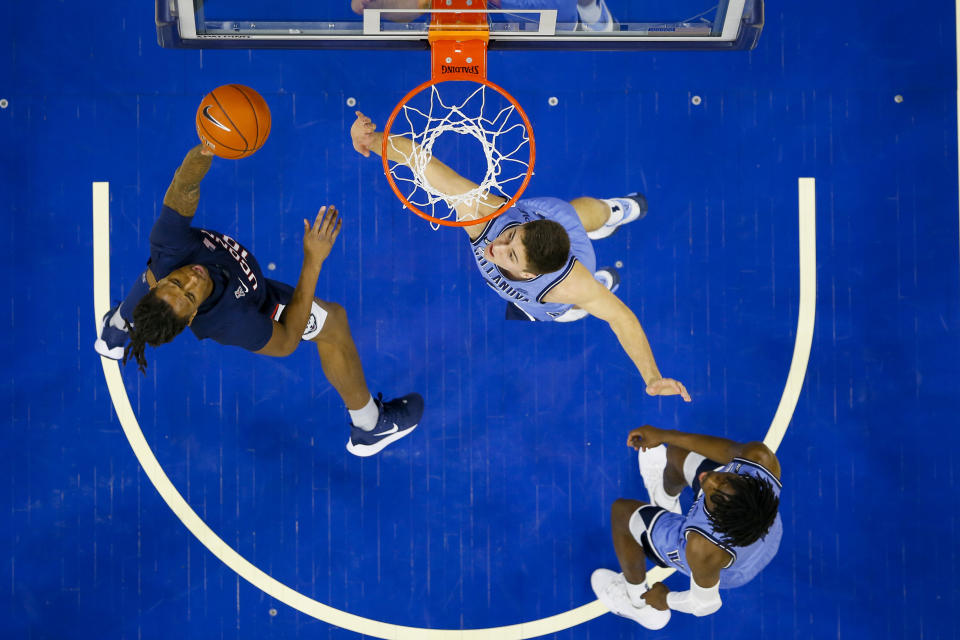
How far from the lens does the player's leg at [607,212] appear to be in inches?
179

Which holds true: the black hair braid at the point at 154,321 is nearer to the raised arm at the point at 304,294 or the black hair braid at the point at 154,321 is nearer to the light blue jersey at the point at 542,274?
the raised arm at the point at 304,294

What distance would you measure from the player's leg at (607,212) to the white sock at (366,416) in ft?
6.11

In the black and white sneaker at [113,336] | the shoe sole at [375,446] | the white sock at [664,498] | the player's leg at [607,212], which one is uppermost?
the player's leg at [607,212]

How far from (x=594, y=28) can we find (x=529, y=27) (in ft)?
1.19

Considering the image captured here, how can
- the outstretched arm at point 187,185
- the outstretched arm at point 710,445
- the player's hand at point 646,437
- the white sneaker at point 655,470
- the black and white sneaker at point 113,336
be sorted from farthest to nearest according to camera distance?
the white sneaker at point 655,470, the black and white sneaker at point 113,336, the player's hand at point 646,437, the outstretched arm at point 710,445, the outstretched arm at point 187,185

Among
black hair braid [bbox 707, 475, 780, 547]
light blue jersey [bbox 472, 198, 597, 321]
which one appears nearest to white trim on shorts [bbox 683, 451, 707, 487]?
black hair braid [bbox 707, 475, 780, 547]

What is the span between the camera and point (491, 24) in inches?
146

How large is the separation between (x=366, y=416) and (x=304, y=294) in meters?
1.10

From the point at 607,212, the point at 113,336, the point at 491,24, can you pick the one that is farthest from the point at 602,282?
the point at 113,336

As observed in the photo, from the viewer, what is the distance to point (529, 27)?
377 cm

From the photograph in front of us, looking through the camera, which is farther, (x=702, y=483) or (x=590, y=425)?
(x=590, y=425)

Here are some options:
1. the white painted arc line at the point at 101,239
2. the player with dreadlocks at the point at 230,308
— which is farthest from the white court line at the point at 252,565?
the player with dreadlocks at the point at 230,308

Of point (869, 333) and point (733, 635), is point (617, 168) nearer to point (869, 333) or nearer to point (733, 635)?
point (869, 333)

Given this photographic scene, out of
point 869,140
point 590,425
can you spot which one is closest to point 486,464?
Answer: point 590,425
